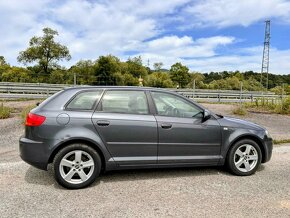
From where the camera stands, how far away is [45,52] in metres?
35.2

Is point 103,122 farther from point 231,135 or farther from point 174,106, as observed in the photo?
point 231,135

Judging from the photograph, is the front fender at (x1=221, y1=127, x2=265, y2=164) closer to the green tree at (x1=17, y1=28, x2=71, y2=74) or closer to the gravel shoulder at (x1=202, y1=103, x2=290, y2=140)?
the gravel shoulder at (x1=202, y1=103, x2=290, y2=140)

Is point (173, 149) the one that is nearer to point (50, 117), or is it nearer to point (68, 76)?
point (50, 117)

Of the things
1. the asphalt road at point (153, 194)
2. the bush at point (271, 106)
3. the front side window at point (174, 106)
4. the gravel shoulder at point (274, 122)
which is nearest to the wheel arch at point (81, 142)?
the asphalt road at point (153, 194)

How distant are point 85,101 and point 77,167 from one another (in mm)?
1029

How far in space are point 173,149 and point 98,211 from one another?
1723mm

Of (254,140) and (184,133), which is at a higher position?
(184,133)

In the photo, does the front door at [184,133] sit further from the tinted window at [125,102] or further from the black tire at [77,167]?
the black tire at [77,167]

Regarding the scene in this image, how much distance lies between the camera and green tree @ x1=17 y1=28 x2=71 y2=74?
114 ft

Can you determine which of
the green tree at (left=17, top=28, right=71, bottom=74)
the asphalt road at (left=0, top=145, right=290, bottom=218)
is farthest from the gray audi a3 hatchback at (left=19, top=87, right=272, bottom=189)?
the green tree at (left=17, top=28, right=71, bottom=74)

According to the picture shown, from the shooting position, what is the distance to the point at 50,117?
4.72 meters

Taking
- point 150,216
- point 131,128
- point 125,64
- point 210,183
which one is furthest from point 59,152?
point 125,64

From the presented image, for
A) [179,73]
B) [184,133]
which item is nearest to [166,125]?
[184,133]

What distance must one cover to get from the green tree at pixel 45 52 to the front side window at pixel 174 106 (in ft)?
104
